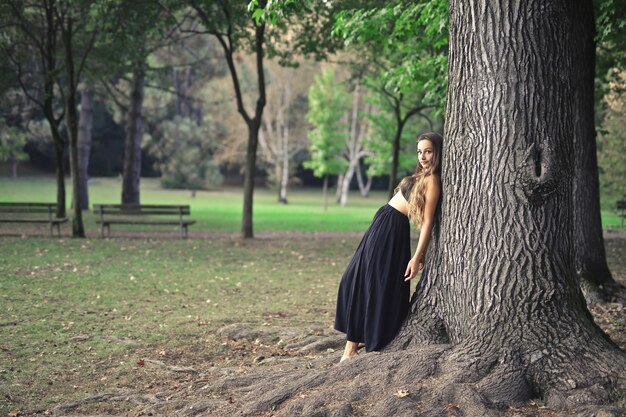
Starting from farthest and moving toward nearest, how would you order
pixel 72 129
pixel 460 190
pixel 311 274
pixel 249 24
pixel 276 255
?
pixel 249 24 → pixel 72 129 → pixel 276 255 → pixel 311 274 → pixel 460 190

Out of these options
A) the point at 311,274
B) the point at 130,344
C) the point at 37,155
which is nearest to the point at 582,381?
the point at 130,344

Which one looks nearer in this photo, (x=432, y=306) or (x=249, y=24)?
(x=432, y=306)

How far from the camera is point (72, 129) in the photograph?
17.9m

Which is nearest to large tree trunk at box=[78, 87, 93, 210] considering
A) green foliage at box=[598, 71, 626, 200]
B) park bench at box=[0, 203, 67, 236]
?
park bench at box=[0, 203, 67, 236]

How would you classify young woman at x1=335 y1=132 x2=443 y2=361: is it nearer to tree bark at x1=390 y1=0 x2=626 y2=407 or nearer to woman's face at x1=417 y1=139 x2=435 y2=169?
woman's face at x1=417 y1=139 x2=435 y2=169

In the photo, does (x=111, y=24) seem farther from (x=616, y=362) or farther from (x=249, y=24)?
(x=616, y=362)

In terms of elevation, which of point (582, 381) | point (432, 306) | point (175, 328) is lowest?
point (175, 328)

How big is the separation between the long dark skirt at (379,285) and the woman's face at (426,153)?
19.4 inches

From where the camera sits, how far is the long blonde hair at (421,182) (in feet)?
18.6

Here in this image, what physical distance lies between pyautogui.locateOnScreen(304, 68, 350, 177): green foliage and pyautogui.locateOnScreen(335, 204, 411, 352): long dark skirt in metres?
42.1

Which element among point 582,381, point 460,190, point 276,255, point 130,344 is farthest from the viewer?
point 276,255

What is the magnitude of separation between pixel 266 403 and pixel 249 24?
16.9 metres

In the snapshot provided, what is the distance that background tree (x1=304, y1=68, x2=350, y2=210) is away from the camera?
157 feet

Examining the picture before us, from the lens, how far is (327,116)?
156ft
